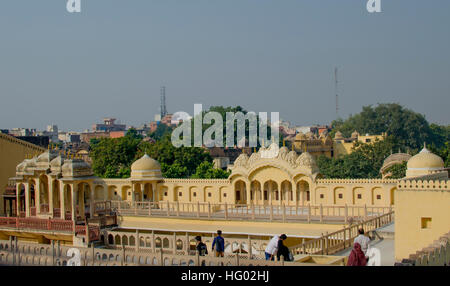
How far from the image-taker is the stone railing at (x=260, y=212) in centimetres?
2302

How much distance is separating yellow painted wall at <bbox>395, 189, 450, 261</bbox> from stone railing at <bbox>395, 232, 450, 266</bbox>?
118cm

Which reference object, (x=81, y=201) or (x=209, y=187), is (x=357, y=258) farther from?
(x=209, y=187)

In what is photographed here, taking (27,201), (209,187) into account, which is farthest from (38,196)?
(209,187)

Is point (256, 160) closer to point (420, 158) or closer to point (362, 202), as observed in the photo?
point (362, 202)

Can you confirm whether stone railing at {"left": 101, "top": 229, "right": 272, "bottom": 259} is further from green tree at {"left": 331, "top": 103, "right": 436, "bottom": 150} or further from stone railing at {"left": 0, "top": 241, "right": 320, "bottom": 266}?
green tree at {"left": 331, "top": 103, "right": 436, "bottom": 150}

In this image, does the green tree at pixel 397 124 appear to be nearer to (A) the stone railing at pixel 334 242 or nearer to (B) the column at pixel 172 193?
(B) the column at pixel 172 193

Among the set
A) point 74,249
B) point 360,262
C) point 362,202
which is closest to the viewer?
point 360,262

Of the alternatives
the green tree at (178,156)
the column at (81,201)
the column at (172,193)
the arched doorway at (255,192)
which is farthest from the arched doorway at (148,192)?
the green tree at (178,156)

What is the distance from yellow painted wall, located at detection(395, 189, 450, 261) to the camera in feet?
52.9

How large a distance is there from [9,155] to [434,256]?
23878 millimetres

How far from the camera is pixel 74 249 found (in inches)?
628
